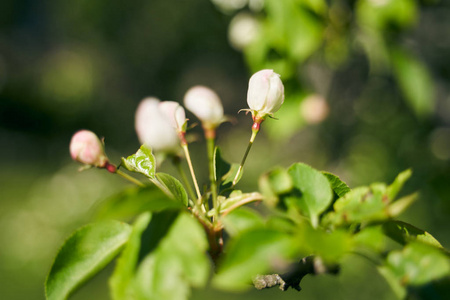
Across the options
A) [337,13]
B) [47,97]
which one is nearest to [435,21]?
[337,13]

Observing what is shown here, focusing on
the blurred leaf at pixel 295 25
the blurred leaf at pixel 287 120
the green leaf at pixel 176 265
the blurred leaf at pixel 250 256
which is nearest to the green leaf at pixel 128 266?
the green leaf at pixel 176 265

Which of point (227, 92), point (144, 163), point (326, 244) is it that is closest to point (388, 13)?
point (144, 163)

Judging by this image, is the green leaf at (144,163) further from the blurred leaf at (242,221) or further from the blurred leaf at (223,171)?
the blurred leaf at (242,221)

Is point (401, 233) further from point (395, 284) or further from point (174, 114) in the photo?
point (174, 114)

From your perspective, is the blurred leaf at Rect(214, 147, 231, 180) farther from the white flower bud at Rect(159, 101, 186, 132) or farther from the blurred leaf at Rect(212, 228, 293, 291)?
the blurred leaf at Rect(212, 228, 293, 291)

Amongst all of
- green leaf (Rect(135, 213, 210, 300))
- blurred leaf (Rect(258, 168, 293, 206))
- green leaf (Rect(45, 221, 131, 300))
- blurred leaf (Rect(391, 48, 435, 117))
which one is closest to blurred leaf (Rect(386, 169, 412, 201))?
blurred leaf (Rect(258, 168, 293, 206))

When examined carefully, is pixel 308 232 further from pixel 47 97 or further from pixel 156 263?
pixel 47 97
